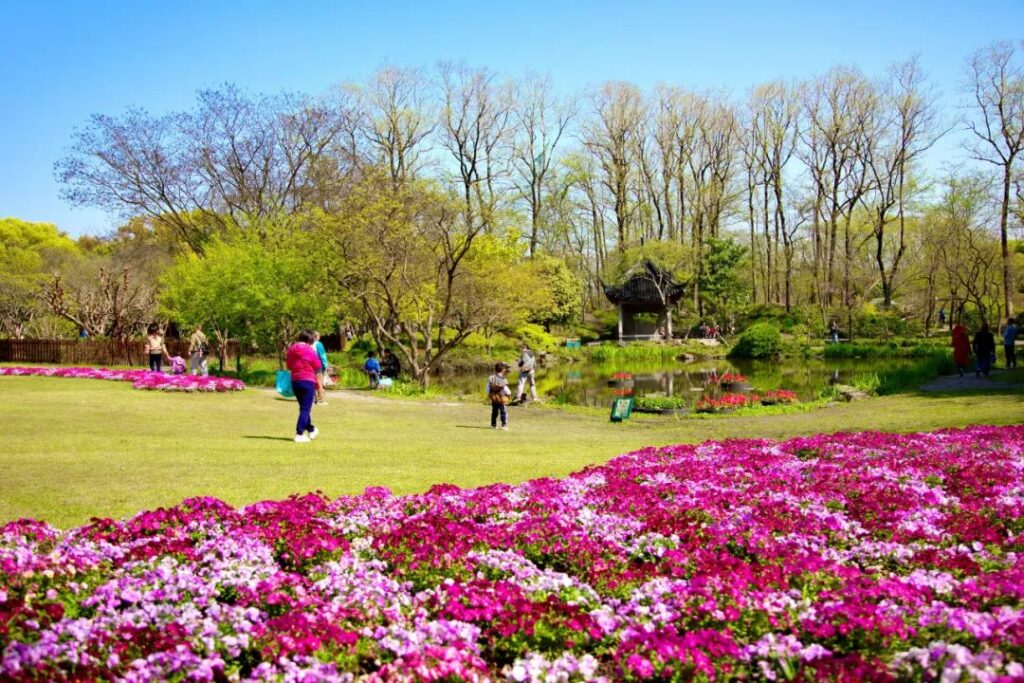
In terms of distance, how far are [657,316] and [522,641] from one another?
5590 centimetres

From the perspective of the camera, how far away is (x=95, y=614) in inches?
177

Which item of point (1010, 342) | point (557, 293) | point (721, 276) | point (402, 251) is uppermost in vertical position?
point (721, 276)

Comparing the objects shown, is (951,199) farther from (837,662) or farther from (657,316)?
(837,662)

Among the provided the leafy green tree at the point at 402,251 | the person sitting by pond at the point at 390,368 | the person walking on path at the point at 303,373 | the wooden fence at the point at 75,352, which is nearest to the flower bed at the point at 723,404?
the leafy green tree at the point at 402,251

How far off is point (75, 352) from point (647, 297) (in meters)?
36.6

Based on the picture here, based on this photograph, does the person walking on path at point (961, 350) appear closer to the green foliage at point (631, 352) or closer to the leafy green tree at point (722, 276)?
the green foliage at point (631, 352)

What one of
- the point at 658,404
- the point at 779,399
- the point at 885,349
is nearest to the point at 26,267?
the point at 658,404

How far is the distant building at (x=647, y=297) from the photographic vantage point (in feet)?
184

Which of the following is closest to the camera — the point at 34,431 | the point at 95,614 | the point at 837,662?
the point at 837,662

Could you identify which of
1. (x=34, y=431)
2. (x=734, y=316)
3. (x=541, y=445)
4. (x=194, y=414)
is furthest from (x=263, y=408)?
(x=734, y=316)

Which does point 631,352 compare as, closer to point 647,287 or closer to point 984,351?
point 647,287

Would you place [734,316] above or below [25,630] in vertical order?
above

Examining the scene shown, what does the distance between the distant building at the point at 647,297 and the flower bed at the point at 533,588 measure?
48939mm

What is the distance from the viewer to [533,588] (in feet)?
16.6
